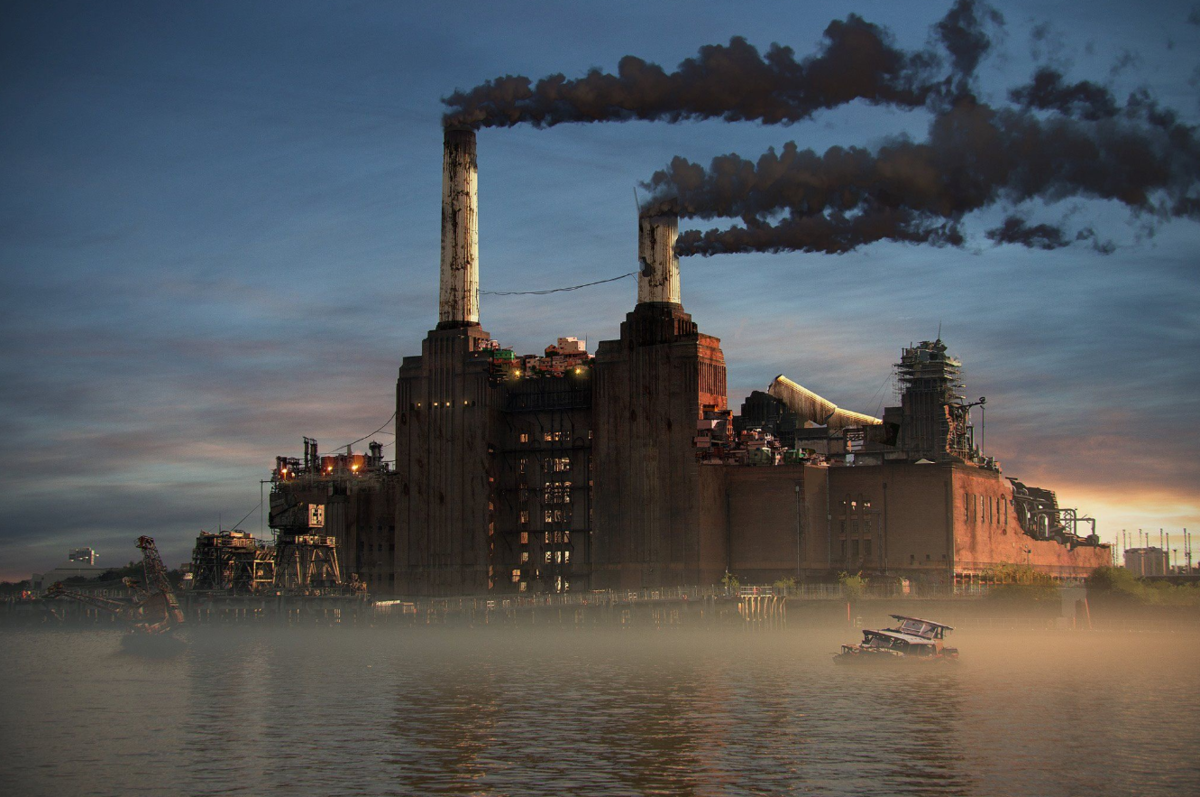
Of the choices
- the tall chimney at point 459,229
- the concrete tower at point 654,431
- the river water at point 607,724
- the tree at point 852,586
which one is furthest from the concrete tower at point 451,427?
the river water at point 607,724

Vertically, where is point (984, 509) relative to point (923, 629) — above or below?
above

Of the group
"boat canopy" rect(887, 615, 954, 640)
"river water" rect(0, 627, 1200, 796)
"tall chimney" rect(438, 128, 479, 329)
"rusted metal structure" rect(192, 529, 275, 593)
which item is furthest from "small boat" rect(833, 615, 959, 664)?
"rusted metal structure" rect(192, 529, 275, 593)

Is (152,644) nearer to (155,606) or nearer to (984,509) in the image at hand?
(155,606)

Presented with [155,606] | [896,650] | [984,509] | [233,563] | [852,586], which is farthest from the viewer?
[233,563]

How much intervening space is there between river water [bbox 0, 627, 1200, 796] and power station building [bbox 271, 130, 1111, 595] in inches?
1668

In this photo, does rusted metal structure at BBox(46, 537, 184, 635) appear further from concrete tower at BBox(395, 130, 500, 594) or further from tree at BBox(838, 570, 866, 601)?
tree at BBox(838, 570, 866, 601)

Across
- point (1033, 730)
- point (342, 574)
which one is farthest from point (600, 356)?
point (1033, 730)

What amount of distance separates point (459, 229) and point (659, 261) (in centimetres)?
2731

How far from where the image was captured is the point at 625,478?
16525 centimetres

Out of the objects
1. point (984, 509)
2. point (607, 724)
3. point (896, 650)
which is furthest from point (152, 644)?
point (984, 509)

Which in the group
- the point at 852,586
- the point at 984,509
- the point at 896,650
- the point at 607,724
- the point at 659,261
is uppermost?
the point at 659,261

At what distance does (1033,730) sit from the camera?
67.8m

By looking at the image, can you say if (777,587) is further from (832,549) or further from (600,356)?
(600,356)

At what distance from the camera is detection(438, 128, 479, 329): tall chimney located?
584 ft
